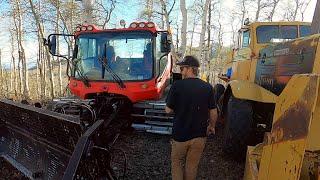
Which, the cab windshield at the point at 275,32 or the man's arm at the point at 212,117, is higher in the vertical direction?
Answer: the cab windshield at the point at 275,32

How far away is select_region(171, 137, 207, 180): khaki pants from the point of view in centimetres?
433

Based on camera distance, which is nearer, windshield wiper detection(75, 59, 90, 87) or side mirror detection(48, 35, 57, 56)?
side mirror detection(48, 35, 57, 56)

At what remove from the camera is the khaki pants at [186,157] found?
4.33 meters

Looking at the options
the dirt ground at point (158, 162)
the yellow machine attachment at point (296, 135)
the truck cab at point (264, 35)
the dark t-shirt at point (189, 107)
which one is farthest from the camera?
the truck cab at point (264, 35)

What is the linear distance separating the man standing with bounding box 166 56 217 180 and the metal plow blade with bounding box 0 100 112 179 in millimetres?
905

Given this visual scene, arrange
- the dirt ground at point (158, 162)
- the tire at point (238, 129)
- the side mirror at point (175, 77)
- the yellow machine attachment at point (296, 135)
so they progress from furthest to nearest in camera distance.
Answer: the side mirror at point (175, 77), the tire at point (238, 129), the dirt ground at point (158, 162), the yellow machine attachment at point (296, 135)

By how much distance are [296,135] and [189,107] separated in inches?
79.4

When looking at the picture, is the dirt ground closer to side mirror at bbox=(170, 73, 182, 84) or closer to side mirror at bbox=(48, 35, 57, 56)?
side mirror at bbox=(170, 73, 182, 84)

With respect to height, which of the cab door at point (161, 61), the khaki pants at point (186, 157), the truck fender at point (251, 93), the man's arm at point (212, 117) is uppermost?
the cab door at point (161, 61)

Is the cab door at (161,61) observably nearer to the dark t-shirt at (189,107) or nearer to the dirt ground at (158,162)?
the dirt ground at (158,162)

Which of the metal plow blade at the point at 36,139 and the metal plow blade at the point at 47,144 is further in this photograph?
the metal plow blade at the point at 36,139

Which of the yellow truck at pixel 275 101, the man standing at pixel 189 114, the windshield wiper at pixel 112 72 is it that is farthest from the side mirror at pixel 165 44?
the man standing at pixel 189 114

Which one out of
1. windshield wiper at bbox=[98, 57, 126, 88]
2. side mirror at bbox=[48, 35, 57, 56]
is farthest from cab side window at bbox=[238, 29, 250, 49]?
side mirror at bbox=[48, 35, 57, 56]

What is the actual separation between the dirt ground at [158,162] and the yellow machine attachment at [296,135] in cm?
271
